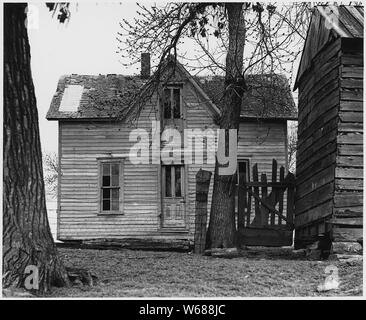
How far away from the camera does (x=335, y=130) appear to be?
10148mm

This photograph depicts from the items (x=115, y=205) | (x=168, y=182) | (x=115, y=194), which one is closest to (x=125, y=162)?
(x=115, y=194)

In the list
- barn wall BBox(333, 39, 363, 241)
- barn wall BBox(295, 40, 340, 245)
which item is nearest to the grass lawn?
barn wall BBox(333, 39, 363, 241)

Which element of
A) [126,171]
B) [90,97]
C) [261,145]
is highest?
[90,97]

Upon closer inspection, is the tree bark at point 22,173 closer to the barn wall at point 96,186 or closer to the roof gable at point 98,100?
the roof gable at point 98,100

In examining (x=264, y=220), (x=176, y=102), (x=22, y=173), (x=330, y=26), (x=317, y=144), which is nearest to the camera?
(x=22, y=173)

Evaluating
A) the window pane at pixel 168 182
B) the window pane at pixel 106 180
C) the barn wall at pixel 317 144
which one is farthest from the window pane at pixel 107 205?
the barn wall at pixel 317 144

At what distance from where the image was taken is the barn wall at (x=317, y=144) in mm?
10383

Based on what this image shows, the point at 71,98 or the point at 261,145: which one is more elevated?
the point at 71,98

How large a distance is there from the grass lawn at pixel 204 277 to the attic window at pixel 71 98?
7201mm

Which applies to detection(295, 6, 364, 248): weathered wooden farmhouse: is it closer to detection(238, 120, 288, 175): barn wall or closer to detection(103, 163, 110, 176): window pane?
detection(238, 120, 288, 175): barn wall

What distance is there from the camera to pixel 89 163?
55.1 feet

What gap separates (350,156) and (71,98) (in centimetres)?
928

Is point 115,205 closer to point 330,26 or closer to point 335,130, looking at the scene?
point 335,130
